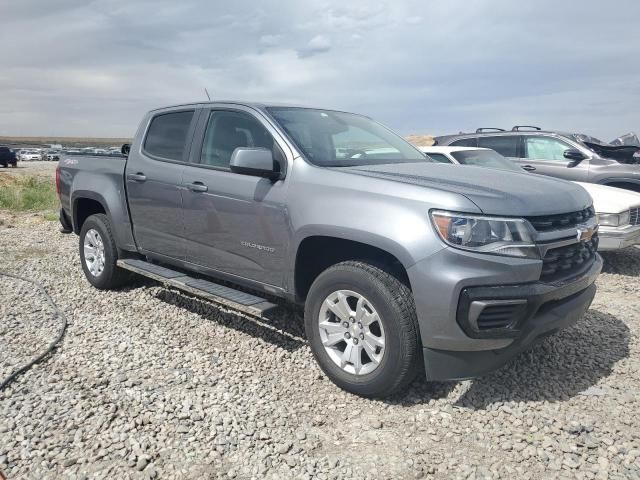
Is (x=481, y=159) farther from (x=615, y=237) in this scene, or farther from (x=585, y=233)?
(x=585, y=233)

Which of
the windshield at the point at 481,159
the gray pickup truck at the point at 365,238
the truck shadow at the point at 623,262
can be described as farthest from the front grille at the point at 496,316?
the windshield at the point at 481,159

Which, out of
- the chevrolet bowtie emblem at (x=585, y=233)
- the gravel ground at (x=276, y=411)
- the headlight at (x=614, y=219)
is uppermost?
the chevrolet bowtie emblem at (x=585, y=233)

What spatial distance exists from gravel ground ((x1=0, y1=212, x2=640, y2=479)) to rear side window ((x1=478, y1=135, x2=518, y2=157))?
4999mm

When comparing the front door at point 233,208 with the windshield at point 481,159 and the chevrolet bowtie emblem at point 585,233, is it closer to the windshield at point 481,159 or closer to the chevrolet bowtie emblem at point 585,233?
the chevrolet bowtie emblem at point 585,233

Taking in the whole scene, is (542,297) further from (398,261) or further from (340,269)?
(340,269)

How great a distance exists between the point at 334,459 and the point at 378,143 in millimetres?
2615

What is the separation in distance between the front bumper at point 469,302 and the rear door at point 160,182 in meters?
2.40

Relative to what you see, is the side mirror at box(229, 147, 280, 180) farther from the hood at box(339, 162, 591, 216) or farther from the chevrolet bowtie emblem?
the chevrolet bowtie emblem

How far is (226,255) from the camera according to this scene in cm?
414

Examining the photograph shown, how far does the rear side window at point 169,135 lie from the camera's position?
4.68 meters

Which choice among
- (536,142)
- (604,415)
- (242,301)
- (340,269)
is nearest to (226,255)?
(242,301)

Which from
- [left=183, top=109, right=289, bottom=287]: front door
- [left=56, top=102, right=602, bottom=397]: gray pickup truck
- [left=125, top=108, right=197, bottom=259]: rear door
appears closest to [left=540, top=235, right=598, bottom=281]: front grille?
[left=56, top=102, right=602, bottom=397]: gray pickup truck

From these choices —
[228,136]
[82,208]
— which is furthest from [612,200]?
[82,208]

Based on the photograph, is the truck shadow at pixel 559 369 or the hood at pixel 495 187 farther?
the truck shadow at pixel 559 369
